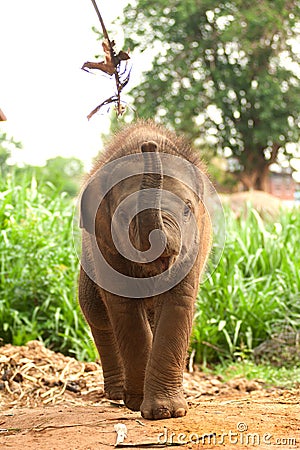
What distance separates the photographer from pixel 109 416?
4.17 metres

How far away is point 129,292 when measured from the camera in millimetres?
4113

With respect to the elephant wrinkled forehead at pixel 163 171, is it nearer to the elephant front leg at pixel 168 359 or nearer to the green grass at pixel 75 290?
the elephant front leg at pixel 168 359

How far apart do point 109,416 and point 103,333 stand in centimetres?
101

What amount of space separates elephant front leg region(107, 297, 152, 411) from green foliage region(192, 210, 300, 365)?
132 inches

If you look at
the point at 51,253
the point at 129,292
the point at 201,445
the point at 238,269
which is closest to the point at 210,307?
the point at 238,269

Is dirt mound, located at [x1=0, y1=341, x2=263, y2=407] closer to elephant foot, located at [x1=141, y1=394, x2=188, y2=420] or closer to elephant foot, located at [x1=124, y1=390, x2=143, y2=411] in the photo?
elephant foot, located at [x1=124, y1=390, x2=143, y2=411]

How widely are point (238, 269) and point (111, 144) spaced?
13.4ft

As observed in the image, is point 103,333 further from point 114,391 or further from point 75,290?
point 75,290

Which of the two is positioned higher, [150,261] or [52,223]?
[150,261]

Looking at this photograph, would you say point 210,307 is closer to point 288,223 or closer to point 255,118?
point 288,223

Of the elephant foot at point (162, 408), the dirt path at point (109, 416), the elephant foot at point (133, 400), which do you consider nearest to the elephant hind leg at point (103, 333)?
the dirt path at point (109, 416)

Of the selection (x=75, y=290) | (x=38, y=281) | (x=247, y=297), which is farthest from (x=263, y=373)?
(x=38, y=281)

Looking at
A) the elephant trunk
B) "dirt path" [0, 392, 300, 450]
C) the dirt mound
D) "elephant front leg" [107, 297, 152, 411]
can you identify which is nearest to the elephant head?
the elephant trunk

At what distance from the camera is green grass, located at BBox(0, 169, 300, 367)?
7.80m
